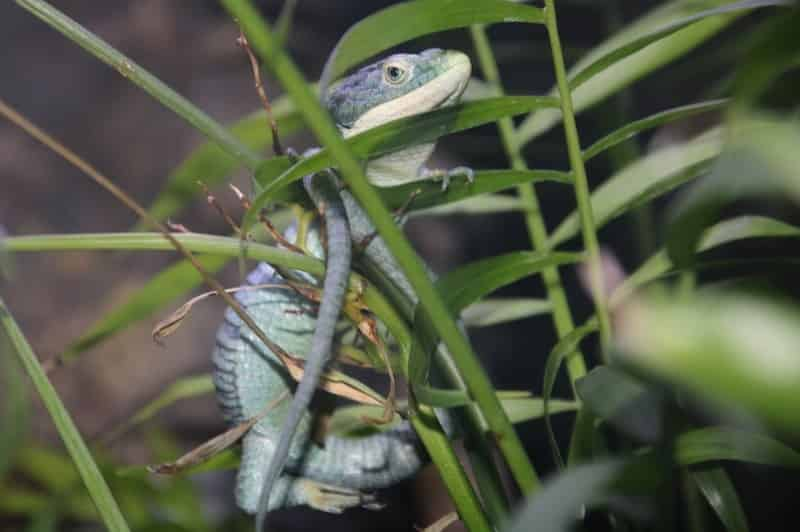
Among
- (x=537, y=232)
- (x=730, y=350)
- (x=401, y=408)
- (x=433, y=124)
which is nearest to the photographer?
(x=730, y=350)

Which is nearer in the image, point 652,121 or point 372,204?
point 372,204

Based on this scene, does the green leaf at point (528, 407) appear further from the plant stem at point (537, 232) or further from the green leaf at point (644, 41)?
the green leaf at point (644, 41)

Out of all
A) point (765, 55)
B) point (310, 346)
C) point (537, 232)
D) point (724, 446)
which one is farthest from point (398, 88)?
point (765, 55)

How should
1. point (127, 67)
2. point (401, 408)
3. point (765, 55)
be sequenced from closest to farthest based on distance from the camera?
point (765, 55) < point (127, 67) < point (401, 408)

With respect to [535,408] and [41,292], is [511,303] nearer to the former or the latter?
[535,408]

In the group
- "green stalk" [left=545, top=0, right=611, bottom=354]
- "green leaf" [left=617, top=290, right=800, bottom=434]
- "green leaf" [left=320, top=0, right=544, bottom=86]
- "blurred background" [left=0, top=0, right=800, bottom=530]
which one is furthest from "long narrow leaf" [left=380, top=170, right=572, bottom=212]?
"blurred background" [left=0, top=0, right=800, bottom=530]

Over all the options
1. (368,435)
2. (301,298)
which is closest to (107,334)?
(301,298)

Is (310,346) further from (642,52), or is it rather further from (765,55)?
(765,55)
